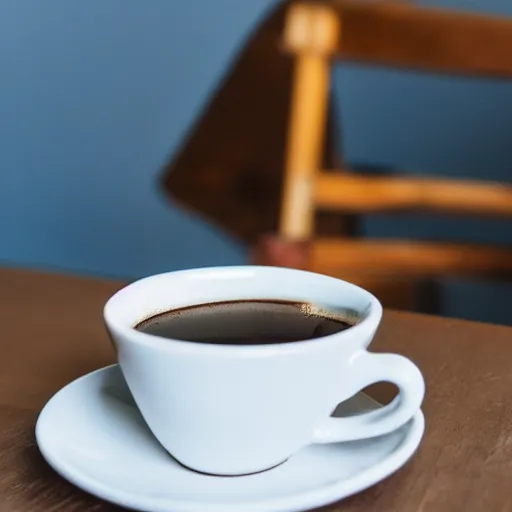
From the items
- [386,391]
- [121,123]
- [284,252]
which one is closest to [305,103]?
[284,252]

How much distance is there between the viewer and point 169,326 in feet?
1.09

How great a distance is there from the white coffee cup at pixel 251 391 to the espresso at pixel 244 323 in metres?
0.02

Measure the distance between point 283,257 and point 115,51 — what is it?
0.76 m

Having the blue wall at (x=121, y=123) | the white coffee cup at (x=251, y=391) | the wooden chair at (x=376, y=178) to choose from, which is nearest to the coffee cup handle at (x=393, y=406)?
the white coffee cup at (x=251, y=391)

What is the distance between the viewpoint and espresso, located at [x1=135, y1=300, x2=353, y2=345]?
1.06 ft

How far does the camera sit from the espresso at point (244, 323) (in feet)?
1.06

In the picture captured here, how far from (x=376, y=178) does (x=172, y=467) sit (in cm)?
66

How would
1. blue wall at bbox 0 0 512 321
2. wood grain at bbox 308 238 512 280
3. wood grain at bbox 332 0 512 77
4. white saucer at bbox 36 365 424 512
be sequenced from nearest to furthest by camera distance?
white saucer at bbox 36 365 424 512 → wood grain at bbox 332 0 512 77 → wood grain at bbox 308 238 512 280 → blue wall at bbox 0 0 512 321

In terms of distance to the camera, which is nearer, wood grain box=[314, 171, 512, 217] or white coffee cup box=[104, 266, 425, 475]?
white coffee cup box=[104, 266, 425, 475]

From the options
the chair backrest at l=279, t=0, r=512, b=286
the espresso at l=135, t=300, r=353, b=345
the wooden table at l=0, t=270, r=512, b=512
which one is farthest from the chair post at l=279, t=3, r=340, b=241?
the espresso at l=135, t=300, r=353, b=345

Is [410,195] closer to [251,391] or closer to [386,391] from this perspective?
[386,391]

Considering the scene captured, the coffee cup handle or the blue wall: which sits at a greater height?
the coffee cup handle

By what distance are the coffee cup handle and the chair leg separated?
552 mm

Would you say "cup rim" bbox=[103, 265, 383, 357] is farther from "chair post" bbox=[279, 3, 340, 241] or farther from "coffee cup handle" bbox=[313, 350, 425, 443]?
"chair post" bbox=[279, 3, 340, 241]
